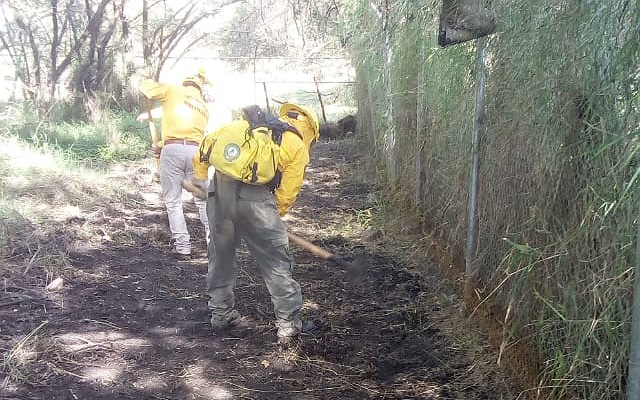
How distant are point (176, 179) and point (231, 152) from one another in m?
2.39

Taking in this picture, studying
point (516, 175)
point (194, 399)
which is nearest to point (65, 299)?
point (194, 399)

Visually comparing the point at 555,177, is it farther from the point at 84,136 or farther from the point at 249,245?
the point at 84,136

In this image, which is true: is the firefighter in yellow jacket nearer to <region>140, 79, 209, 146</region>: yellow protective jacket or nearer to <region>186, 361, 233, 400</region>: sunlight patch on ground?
<region>186, 361, 233, 400</region>: sunlight patch on ground

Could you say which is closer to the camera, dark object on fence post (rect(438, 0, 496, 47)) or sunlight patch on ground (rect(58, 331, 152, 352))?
dark object on fence post (rect(438, 0, 496, 47))

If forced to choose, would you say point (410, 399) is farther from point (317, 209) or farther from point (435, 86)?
point (317, 209)

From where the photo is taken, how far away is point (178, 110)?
6.32m

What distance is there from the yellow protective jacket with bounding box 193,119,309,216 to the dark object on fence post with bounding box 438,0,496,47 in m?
1.14

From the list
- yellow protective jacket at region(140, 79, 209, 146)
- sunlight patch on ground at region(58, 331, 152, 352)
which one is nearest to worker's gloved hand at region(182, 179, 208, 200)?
yellow protective jacket at region(140, 79, 209, 146)

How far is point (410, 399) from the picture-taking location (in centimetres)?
372

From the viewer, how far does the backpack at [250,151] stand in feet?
13.6

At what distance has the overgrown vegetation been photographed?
2.44m

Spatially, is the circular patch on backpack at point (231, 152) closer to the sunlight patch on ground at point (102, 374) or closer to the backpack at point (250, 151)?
the backpack at point (250, 151)

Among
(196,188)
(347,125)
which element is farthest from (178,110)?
(347,125)

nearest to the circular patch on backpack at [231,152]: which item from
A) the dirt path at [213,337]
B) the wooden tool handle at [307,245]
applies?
the wooden tool handle at [307,245]
